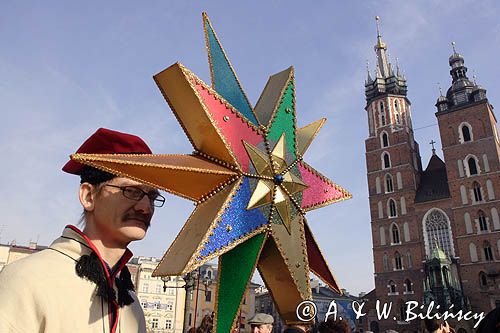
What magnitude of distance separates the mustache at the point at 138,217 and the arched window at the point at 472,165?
3770cm

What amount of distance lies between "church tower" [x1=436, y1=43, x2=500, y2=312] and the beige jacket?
34.1 metres

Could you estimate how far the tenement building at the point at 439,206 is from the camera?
3100 cm

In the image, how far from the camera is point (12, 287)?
4.22 ft

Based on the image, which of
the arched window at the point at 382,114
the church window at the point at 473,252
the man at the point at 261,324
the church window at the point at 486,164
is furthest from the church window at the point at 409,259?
the man at the point at 261,324

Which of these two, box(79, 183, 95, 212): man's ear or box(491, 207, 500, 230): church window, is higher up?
box(491, 207, 500, 230): church window

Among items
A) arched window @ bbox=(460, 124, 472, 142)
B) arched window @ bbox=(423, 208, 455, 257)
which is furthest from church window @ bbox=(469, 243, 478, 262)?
arched window @ bbox=(460, 124, 472, 142)

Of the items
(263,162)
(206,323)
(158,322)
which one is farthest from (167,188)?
(158,322)

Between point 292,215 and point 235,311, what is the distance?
67 cm

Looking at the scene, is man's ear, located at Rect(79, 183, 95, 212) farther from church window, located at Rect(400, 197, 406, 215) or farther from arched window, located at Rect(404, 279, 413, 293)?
church window, located at Rect(400, 197, 406, 215)

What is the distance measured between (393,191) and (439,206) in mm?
4324

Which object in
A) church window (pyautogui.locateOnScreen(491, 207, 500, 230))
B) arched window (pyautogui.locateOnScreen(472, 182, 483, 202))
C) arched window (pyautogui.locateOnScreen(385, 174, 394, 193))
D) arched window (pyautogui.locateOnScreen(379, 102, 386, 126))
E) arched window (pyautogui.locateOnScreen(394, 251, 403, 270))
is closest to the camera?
church window (pyautogui.locateOnScreen(491, 207, 500, 230))

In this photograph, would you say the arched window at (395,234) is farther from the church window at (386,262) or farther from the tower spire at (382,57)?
the tower spire at (382,57)

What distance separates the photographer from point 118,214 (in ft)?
5.47

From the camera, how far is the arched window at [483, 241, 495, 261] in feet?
102
